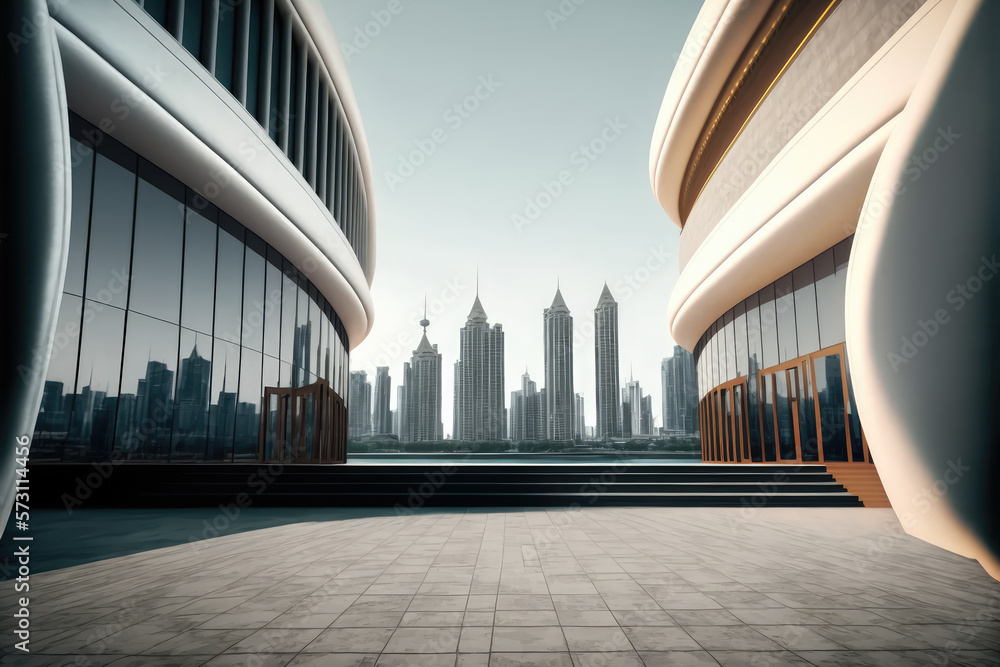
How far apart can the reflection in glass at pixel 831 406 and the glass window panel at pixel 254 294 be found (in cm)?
1578

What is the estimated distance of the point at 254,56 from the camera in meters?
14.2

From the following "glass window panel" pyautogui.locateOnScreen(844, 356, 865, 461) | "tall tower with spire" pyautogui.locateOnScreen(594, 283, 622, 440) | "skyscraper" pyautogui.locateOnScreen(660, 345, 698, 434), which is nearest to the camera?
"glass window panel" pyautogui.locateOnScreen(844, 356, 865, 461)

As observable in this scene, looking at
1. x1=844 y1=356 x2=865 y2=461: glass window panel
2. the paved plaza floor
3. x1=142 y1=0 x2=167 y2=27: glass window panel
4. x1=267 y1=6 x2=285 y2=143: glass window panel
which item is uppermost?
x1=267 y1=6 x2=285 y2=143: glass window panel

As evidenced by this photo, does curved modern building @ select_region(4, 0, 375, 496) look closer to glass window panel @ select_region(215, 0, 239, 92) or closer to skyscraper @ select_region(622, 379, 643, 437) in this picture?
glass window panel @ select_region(215, 0, 239, 92)

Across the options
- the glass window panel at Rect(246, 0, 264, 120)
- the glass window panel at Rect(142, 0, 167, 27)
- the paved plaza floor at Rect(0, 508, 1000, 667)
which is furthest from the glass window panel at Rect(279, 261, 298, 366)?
the paved plaza floor at Rect(0, 508, 1000, 667)

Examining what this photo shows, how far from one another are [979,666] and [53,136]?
8.06 m

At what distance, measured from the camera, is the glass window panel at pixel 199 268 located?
12977 millimetres

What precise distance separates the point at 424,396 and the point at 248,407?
49.6m

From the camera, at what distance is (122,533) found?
7887 millimetres

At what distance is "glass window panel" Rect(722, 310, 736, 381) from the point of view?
21.1m

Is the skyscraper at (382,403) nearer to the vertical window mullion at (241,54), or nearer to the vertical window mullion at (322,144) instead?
the vertical window mullion at (322,144)

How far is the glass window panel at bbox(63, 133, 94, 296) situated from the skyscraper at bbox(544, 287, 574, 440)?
57.4 metres

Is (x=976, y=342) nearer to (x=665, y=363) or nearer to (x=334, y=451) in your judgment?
(x=334, y=451)

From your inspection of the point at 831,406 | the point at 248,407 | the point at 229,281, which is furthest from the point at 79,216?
the point at 831,406
